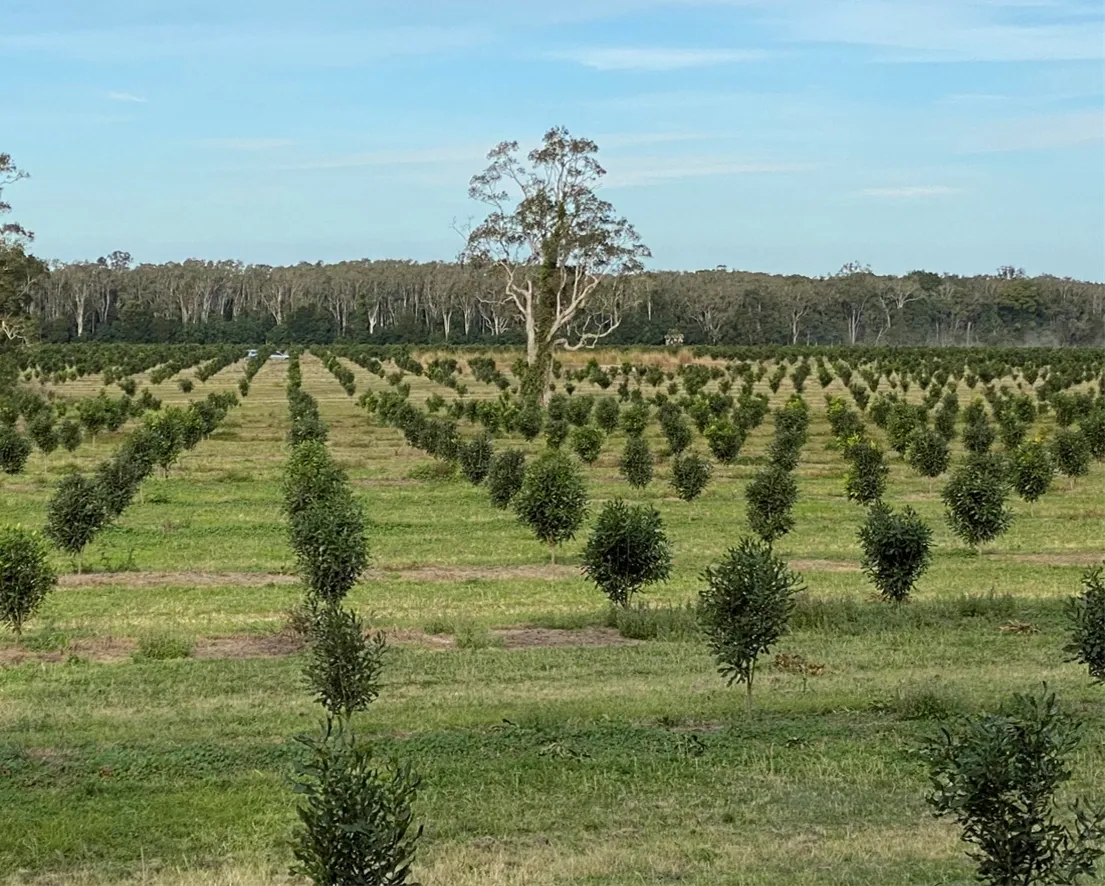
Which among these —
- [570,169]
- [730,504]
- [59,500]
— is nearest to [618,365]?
[570,169]

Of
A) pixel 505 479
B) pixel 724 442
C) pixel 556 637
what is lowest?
pixel 556 637

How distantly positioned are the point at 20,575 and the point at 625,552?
10.1 metres

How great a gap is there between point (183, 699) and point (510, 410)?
45299 millimetres

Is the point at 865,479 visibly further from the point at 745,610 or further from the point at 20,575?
the point at 20,575

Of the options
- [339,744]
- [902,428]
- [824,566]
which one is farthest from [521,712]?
[902,428]

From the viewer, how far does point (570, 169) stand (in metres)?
72.4

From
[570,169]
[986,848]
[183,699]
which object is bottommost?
[183,699]

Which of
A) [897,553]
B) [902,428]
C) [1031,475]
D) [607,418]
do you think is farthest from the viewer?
[607,418]

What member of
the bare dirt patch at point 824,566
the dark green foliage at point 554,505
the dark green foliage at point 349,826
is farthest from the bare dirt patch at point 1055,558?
the dark green foliage at point 349,826

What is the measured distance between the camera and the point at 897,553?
83.8 feet

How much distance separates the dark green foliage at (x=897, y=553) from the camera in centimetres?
2550

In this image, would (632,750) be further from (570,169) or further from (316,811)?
(570,169)

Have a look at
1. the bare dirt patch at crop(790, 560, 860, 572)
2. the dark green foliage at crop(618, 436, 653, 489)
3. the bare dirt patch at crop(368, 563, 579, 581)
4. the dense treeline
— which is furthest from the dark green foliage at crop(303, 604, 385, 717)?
the dense treeline

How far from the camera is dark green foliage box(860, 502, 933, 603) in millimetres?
25500
